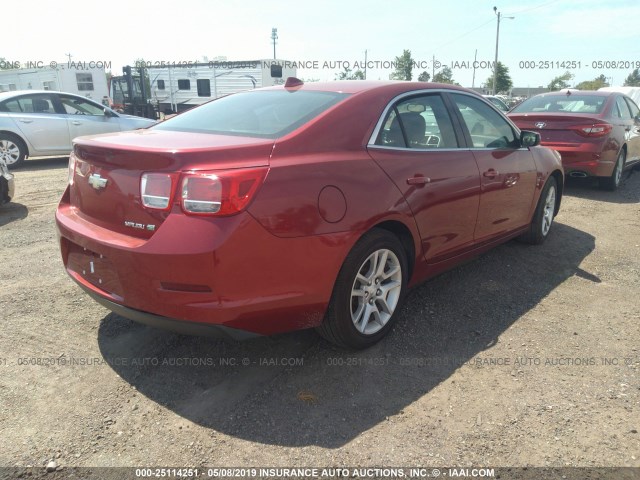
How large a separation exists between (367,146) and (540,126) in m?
5.61

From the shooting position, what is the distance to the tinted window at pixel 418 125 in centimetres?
→ 303

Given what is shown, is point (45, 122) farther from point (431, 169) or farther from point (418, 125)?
point (431, 169)

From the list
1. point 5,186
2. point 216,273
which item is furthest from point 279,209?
point 5,186

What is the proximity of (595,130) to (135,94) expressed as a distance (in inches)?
793

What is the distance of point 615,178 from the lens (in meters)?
7.67

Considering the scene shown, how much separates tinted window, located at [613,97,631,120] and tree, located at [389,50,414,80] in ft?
151

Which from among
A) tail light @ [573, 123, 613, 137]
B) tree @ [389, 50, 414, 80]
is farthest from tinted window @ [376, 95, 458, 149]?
tree @ [389, 50, 414, 80]

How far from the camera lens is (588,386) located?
2660 millimetres

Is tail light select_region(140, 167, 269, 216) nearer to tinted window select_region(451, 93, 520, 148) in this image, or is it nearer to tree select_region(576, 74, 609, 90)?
tinted window select_region(451, 93, 520, 148)

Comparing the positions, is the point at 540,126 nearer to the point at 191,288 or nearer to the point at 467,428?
the point at 467,428

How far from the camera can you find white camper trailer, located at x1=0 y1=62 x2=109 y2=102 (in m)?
22.4

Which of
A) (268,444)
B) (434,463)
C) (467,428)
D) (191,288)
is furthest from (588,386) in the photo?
(191,288)

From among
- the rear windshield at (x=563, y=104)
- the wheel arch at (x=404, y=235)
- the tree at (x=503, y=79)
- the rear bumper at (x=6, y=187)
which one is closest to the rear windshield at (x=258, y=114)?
the wheel arch at (x=404, y=235)

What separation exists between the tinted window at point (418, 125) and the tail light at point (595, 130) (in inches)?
182
